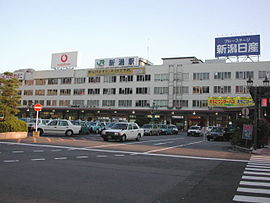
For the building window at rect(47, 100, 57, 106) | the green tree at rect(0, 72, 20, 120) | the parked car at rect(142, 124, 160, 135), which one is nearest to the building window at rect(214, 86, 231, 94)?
the parked car at rect(142, 124, 160, 135)

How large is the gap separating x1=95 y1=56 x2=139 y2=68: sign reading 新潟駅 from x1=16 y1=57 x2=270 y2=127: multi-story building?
991mm

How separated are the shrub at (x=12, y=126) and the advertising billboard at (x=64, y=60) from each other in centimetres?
5038

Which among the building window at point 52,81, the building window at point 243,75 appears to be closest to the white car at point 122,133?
the building window at point 243,75

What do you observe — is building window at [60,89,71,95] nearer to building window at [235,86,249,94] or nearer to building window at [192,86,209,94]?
building window at [192,86,209,94]

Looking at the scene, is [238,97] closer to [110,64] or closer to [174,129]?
[174,129]

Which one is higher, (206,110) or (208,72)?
(208,72)

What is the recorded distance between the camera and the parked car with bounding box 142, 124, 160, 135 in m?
37.5

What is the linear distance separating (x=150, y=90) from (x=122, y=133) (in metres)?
42.3

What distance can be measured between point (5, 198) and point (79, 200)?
1.53 metres

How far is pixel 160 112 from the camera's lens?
204 feet

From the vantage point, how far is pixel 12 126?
69.7 feet

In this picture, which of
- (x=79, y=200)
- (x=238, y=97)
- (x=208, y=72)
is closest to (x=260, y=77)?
(x=238, y=97)

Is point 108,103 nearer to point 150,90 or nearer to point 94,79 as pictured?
point 94,79

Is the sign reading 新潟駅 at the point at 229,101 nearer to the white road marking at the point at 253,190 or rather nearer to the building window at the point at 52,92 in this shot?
the building window at the point at 52,92
